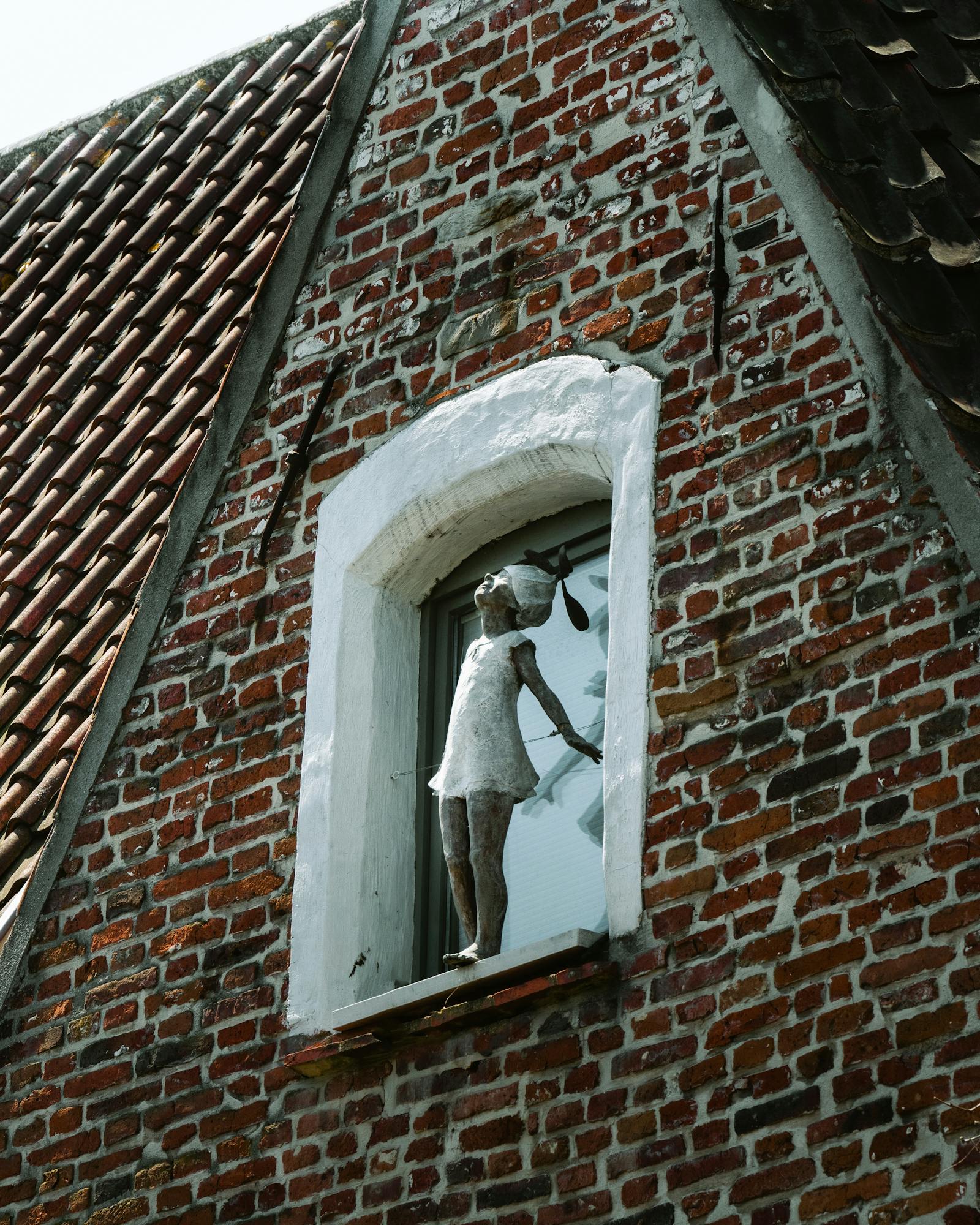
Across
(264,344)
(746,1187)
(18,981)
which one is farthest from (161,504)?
(746,1187)

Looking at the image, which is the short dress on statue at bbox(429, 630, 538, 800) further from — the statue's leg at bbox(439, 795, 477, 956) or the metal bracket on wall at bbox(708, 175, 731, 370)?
the metal bracket on wall at bbox(708, 175, 731, 370)

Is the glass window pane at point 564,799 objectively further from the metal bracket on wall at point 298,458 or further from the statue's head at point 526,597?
the metal bracket on wall at point 298,458

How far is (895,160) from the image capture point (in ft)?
19.1

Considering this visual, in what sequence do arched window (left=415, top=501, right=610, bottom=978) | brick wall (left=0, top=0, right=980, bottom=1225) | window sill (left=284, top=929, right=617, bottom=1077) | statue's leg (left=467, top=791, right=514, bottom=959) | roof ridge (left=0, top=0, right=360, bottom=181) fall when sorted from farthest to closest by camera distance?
roof ridge (left=0, top=0, right=360, bottom=181) < arched window (left=415, top=501, right=610, bottom=978) < statue's leg (left=467, top=791, right=514, bottom=959) < window sill (left=284, top=929, right=617, bottom=1077) < brick wall (left=0, top=0, right=980, bottom=1225)

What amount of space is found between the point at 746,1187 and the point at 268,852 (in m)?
1.93

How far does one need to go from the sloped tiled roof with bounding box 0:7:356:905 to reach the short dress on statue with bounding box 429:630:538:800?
1.35 m

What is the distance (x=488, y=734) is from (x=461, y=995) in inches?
29.0

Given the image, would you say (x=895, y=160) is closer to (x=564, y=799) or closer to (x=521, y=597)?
(x=521, y=597)

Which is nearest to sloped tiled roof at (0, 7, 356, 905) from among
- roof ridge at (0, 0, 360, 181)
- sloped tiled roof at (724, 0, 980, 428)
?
roof ridge at (0, 0, 360, 181)

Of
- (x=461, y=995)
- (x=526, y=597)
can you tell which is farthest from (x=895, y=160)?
(x=461, y=995)

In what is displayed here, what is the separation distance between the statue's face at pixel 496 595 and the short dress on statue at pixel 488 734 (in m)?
0.10

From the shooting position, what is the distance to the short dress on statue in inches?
250

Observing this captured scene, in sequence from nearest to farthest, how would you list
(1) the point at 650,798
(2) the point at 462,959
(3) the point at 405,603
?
(1) the point at 650,798, (2) the point at 462,959, (3) the point at 405,603

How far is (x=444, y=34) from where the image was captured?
25.0 ft
